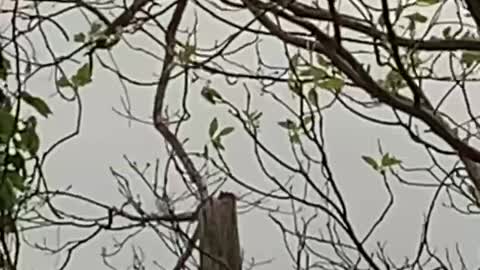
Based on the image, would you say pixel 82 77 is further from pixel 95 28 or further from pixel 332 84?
pixel 332 84

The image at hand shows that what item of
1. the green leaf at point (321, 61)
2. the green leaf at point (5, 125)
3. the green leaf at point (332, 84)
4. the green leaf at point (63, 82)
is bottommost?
the green leaf at point (332, 84)

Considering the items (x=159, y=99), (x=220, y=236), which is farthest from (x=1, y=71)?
(x=220, y=236)

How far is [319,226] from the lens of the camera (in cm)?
174

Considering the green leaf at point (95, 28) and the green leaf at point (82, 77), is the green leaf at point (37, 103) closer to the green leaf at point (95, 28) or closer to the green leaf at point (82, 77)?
the green leaf at point (82, 77)

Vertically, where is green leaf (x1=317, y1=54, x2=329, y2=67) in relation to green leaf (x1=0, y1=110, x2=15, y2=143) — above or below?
above

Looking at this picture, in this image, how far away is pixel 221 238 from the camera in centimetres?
135

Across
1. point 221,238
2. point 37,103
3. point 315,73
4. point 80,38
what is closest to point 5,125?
point 37,103

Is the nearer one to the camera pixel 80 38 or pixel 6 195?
pixel 6 195

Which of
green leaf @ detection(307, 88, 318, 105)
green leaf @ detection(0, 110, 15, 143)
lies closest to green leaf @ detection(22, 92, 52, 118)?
green leaf @ detection(0, 110, 15, 143)

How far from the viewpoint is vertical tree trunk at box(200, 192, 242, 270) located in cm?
134

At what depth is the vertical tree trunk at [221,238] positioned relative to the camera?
1342 millimetres

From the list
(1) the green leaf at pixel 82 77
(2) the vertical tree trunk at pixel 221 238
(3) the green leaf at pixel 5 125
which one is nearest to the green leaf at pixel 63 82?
(1) the green leaf at pixel 82 77

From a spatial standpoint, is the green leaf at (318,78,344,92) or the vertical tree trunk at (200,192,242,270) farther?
the vertical tree trunk at (200,192,242,270)

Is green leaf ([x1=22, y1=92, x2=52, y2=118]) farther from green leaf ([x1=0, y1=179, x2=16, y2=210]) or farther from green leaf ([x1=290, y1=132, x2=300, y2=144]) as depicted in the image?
green leaf ([x1=290, y1=132, x2=300, y2=144])
